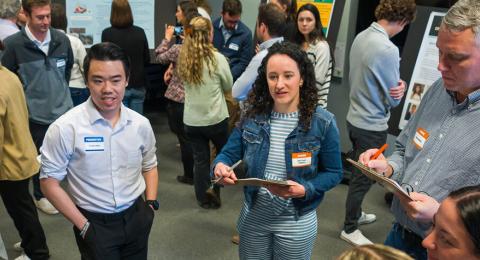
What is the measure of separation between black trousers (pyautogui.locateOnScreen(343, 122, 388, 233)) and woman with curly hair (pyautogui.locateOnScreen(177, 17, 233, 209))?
3.58ft

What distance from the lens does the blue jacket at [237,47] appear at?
461 cm

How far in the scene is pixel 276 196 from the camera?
2.01 metres

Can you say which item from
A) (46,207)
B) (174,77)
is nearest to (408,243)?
(174,77)

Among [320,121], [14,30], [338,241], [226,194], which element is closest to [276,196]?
[320,121]

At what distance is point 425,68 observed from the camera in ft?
11.3

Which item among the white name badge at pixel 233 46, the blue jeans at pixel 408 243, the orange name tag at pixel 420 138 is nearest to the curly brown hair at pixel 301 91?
the orange name tag at pixel 420 138

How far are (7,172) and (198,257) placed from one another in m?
1.41

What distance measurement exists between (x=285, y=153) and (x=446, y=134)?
2.24 ft

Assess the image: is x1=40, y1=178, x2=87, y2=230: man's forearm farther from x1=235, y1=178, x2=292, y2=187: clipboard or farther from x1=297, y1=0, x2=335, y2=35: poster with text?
x1=297, y1=0, x2=335, y2=35: poster with text

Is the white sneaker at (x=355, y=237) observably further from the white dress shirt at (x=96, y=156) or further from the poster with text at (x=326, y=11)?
the poster with text at (x=326, y=11)

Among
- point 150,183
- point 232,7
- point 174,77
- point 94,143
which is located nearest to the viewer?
point 94,143

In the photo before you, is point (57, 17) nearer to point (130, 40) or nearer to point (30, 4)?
point (130, 40)

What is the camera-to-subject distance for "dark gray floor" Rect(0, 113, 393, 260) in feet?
10.4

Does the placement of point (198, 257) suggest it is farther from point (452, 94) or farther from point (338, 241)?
point (452, 94)
